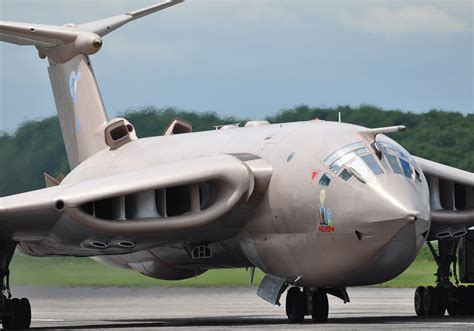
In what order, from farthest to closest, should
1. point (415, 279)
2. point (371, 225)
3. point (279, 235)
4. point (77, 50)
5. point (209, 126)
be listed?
point (415, 279), point (209, 126), point (77, 50), point (279, 235), point (371, 225)

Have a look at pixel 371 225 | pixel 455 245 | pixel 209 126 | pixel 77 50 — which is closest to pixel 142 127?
pixel 209 126

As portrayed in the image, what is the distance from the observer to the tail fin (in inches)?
1436

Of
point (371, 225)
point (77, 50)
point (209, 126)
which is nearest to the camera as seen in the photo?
point (371, 225)

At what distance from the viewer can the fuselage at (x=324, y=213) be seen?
2716 cm

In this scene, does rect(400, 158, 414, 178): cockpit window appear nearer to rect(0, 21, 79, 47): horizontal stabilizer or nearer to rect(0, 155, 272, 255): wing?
rect(0, 155, 272, 255): wing

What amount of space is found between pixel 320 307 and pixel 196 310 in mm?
8731

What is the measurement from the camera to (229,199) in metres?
28.8

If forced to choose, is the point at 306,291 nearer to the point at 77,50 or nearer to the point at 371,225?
the point at 371,225

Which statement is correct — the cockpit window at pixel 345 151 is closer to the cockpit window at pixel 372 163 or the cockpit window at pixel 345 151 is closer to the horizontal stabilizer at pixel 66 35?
the cockpit window at pixel 372 163

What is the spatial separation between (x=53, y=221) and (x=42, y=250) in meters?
3.59

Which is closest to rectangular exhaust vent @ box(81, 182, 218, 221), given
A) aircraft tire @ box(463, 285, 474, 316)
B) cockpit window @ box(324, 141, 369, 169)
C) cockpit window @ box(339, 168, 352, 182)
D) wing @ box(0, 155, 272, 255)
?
wing @ box(0, 155, 272, 255)

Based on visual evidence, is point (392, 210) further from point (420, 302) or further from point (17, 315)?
point (17, 315)

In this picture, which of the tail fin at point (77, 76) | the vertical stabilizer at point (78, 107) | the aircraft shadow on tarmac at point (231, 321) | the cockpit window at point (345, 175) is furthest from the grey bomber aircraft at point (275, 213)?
the tail fin at point (77, 76)

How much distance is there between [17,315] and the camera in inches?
1213
